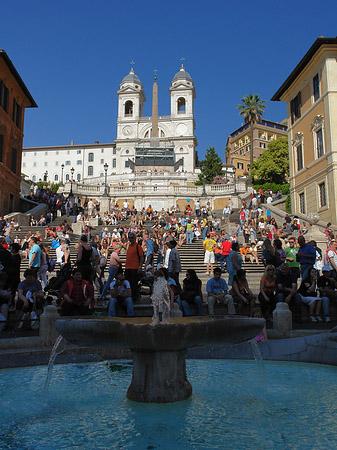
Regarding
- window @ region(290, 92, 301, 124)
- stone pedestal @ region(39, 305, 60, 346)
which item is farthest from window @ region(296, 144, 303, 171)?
stone pedestal @ region(39, 305, 60, 346)

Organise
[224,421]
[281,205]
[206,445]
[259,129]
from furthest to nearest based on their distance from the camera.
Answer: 1. [259,129]
2. [281,205]
3. [224,421]
4. [206,445]

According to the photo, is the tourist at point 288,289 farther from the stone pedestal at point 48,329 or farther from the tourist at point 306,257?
the stone pedestal at point 48,329

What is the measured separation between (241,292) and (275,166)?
173 ft

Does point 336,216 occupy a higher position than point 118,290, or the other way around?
point 336,216

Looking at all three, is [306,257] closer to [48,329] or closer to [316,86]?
[48,329]

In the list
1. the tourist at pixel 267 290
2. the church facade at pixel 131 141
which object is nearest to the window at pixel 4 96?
the tourist at pixel 267 290

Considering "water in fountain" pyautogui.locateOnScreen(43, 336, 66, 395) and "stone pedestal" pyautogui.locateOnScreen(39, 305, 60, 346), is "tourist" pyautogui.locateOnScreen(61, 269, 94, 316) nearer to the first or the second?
"stone pedestal" pyautogui.locateOnScreen(39, 305, 60, 346)

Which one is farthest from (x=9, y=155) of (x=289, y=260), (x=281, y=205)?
(x=289, y=260)

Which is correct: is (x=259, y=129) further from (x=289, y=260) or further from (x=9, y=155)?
(x=289, y=260)

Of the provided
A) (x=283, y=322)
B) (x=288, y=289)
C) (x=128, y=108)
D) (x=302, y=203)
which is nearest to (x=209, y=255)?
(x=288, y=289)

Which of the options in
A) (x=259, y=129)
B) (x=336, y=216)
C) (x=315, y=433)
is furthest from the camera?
(x=259, y=129)

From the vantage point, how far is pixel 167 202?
142 feet

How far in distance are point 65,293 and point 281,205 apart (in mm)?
27278

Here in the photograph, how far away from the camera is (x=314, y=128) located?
26203 mm
